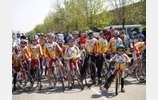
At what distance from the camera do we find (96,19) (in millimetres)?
5145

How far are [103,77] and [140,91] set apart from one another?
0.30 metres

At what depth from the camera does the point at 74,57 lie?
518cm

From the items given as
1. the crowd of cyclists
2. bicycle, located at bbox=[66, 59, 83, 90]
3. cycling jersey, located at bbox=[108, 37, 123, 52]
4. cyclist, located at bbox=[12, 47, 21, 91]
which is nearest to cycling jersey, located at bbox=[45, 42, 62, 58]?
the crowd of cyclists

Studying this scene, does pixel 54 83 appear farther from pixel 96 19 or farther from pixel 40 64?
pixel 96 19

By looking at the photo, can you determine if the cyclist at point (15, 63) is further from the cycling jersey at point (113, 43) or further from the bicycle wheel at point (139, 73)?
the bicycle wheel at point (139, 73)

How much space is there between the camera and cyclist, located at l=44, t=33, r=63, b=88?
5.16 metres

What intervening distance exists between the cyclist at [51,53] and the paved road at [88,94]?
9 cm

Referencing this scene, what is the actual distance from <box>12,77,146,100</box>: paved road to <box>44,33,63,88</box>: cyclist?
3.6 inches

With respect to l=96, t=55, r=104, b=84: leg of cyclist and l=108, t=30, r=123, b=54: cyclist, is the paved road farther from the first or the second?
l=108, t=30, r=123, b=54: cyclist

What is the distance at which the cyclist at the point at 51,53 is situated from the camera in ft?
16.9


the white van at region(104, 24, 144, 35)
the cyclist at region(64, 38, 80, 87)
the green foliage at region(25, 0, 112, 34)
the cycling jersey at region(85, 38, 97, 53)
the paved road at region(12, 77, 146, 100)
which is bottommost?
the paved road at region(12, 77, 146, 100)

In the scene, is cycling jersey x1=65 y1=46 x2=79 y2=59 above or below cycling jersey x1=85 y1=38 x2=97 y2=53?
below

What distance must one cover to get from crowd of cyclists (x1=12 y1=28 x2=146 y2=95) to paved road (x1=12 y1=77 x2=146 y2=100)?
0.15 feet
